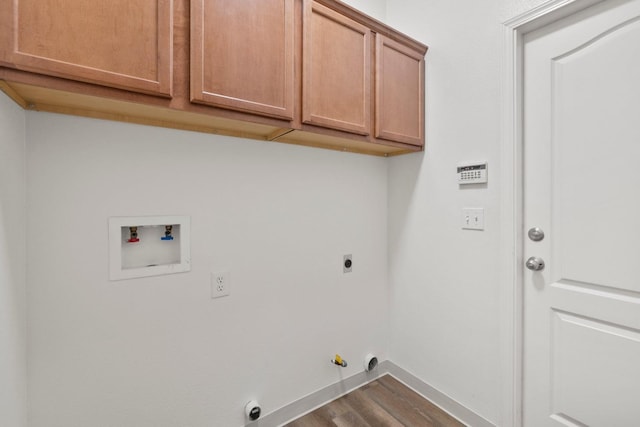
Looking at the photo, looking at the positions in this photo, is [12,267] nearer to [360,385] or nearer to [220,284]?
[220,284]

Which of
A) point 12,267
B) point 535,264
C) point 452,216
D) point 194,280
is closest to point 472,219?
point 452,216

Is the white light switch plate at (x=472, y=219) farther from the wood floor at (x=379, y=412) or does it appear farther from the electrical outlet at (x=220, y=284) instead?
the electrical outlet at (x=220, y=284)

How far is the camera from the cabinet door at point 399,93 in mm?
1599

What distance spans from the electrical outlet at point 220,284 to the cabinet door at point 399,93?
3.67 ft

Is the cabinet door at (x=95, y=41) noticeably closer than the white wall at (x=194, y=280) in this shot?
Yes

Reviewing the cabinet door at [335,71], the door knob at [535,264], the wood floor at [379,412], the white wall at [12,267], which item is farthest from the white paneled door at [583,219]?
the white wall at [12,267]

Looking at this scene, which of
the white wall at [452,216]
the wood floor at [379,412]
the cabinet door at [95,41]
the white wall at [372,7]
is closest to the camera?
the cabinet door at [95,41]

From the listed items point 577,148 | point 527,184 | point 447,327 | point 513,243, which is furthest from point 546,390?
point 577,148

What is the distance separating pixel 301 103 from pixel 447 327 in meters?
1.55

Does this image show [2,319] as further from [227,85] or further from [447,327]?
[447,327]

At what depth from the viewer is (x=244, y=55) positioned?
1171 millimetres

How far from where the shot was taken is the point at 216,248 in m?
1.44

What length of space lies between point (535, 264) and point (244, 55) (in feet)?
5.39

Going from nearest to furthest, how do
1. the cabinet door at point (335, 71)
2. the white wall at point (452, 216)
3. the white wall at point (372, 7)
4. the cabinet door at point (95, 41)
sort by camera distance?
the cabinet door at point (95, 41) < the cabinet door at point (335, 71) < the white wall at point (452, 216) < the white wall at point (372, 7)
